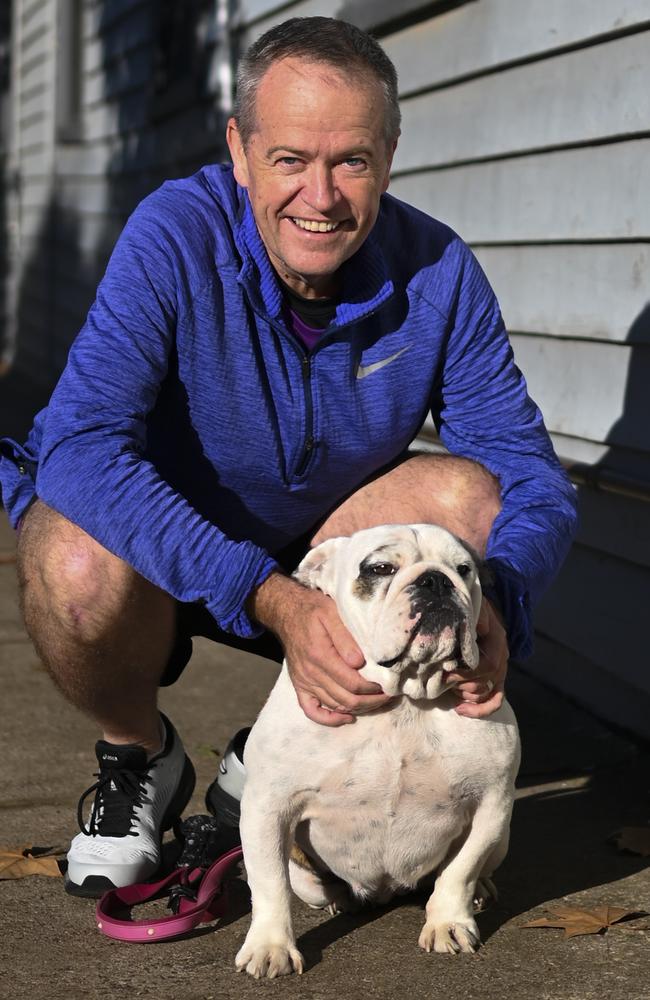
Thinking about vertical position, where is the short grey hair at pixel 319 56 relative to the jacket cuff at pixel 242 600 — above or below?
above

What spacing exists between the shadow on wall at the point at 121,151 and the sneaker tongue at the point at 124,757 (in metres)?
4.97

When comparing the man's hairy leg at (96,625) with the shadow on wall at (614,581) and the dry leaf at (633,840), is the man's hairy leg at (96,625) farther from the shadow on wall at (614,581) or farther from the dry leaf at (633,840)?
the shadow on wall at (614,581)

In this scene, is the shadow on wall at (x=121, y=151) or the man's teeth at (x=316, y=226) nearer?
the man's teeth at (x=316, y=226)

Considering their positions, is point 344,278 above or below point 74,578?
above

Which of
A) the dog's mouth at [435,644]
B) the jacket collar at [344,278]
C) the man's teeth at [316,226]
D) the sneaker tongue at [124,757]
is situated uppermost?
the man's teeth at [316,226]

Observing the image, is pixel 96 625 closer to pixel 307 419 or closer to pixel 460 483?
pixel 307 419

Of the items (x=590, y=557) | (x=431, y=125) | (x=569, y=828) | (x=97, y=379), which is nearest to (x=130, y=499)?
(x=97, y=379)

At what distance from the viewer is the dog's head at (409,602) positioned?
2586 mm

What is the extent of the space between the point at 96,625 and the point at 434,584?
0.89 meters

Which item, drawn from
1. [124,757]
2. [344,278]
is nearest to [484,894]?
[124,757]

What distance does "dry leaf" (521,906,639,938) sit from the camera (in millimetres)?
2896

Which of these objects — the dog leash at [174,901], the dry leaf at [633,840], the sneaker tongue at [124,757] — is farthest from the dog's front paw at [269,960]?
the dry leaf at [633,840]

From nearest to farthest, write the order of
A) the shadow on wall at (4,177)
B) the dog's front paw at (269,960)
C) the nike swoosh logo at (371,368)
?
the dog's front paw at (269,960)
the nike swoosh logo at (371,368)
the shadow on wall at (4,177)

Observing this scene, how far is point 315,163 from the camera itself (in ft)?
10.2
